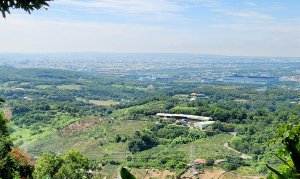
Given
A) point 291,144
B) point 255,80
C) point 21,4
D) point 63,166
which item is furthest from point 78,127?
point 255,80

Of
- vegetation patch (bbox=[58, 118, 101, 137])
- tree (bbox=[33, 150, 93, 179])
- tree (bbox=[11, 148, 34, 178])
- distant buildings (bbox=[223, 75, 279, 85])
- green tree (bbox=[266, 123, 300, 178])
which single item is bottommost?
distant buildings (bbox=[223, 75, 279, 85])

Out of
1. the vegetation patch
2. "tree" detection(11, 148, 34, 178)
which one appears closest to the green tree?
"tree" detection(11, 148, 34, 178)

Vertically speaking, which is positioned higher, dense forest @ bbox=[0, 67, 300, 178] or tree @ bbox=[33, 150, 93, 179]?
tree @ bbox=[33, 150, 93, 179]

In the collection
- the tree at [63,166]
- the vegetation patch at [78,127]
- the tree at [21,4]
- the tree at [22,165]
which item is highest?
the tree at [21,4]

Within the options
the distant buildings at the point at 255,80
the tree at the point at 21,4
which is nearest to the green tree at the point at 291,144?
the tree at the point at 21,4

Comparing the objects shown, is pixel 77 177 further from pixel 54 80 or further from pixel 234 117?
pixel 54 80

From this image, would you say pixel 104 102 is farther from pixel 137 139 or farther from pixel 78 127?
pixel 137 139

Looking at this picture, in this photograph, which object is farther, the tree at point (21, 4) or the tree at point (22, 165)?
the tree at point (22, 165)

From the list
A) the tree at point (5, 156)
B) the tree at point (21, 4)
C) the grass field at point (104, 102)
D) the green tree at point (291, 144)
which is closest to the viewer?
the green tree at point (291, 144)

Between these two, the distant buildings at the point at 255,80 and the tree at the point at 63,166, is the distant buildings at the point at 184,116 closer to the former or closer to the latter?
the tree at the point at 63,166

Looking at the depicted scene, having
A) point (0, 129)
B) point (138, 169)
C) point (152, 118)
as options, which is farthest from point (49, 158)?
point (152, 118)

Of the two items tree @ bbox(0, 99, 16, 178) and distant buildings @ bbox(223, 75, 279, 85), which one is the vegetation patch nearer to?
tree @ bbox(0, 99, 16, 178)
